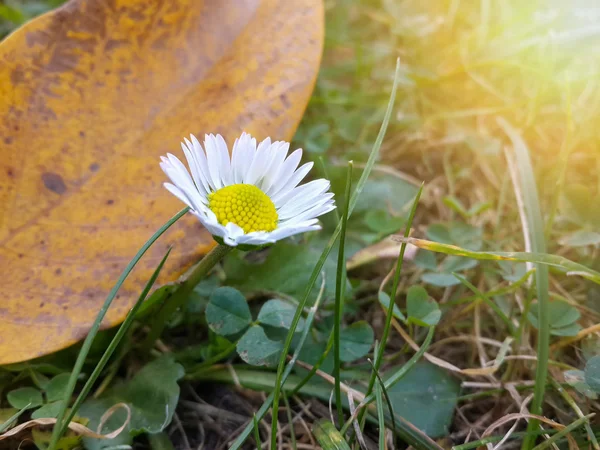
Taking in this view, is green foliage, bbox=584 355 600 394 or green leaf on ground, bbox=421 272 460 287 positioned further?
green leaf on ground, bbox=421 272 460 287

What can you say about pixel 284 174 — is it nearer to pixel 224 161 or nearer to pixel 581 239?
pixel 224 161

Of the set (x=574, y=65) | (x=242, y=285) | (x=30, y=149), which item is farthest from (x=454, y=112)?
(x=30, y=149)

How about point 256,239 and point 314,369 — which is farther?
point 314,369

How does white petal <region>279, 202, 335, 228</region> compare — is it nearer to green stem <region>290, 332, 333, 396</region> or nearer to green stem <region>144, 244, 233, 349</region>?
green stem <region>144, 244, 233, 349</region>

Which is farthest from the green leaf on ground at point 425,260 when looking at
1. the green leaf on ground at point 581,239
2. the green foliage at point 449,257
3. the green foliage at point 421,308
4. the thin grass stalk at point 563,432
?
the thin grass stalk at point 563,432

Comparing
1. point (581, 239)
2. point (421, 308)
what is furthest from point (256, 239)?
point (581, 239)

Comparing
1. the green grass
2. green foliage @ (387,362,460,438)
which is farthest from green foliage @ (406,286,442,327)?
green foliage @ (387,362,460,438)
